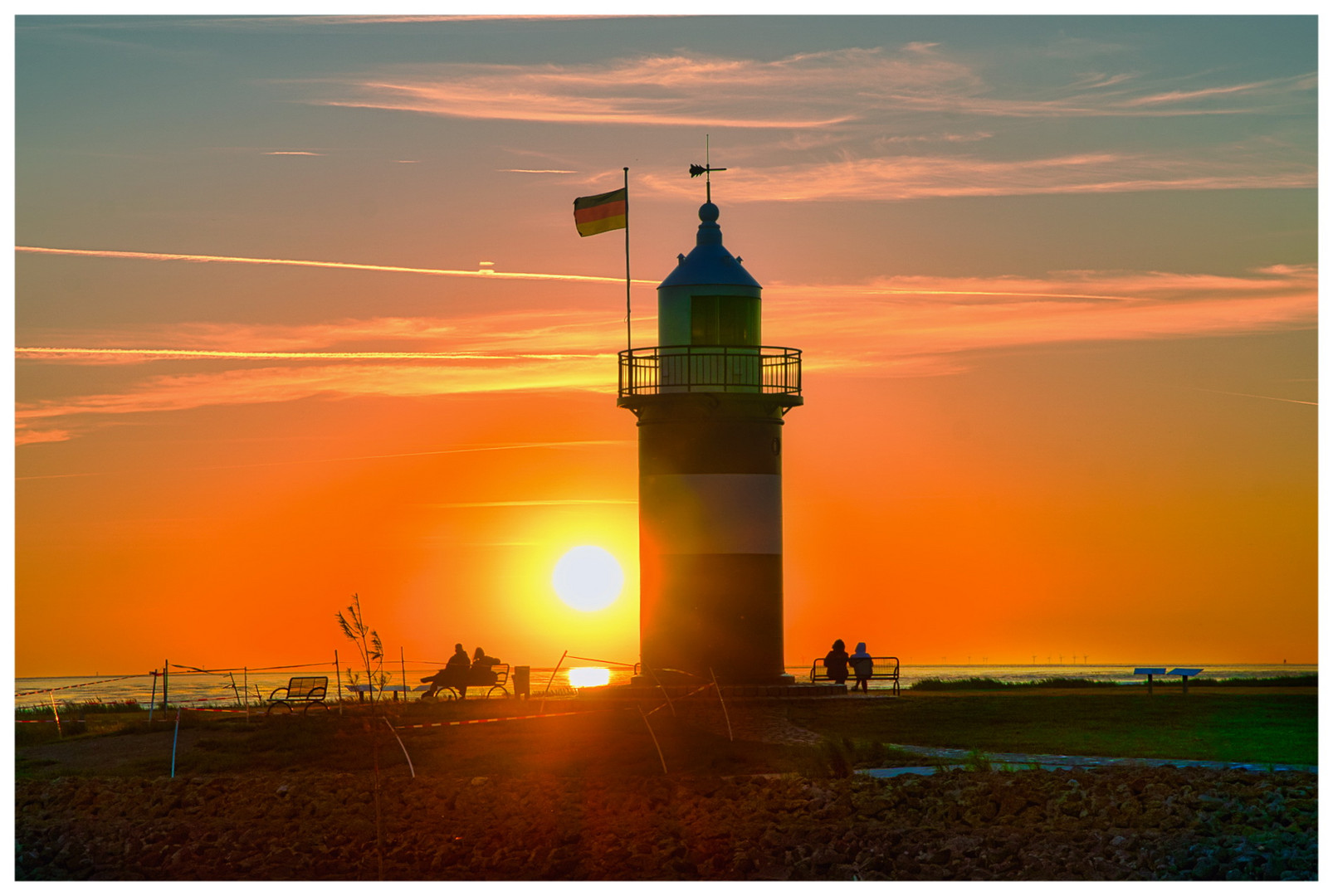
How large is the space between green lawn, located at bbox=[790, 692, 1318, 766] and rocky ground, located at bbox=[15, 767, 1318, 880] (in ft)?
11.5

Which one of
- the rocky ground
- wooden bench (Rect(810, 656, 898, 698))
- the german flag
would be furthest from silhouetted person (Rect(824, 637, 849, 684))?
the rocky ground

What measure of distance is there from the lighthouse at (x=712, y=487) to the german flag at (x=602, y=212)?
2164 millimetres

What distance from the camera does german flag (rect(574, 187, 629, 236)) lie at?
3400cm

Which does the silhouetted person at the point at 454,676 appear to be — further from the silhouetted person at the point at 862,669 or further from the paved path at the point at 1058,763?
the paved path at the point at 1058,763

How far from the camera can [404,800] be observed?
741 inches

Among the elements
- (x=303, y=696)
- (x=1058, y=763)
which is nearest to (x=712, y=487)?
(x=303, y=696)

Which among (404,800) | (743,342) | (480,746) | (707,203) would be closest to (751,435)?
(743,342)

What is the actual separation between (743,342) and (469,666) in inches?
351

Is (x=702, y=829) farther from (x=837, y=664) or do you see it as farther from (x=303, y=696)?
(x=837, y=664)

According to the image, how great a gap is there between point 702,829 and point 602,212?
19111 mm

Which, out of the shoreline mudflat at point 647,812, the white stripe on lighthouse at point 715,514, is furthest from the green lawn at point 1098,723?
the white stripe on lighthouse at point 715,514

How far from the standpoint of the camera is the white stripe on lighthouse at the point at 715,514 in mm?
32125

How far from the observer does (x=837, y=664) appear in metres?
35.0

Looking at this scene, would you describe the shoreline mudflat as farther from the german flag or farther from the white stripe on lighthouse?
the german flag
